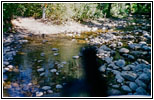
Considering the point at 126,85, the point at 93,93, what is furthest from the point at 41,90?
the point at 126,85

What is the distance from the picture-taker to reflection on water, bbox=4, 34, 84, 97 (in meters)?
→ 4.38

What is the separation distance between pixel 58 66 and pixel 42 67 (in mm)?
461

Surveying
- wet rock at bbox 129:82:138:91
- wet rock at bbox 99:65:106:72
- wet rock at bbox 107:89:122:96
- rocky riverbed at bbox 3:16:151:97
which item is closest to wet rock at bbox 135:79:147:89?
rocky riverbed at bbox 3:16:151:97

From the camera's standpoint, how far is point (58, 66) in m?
5.56

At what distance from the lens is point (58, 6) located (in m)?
11.8

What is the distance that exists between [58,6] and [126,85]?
8.43 meters

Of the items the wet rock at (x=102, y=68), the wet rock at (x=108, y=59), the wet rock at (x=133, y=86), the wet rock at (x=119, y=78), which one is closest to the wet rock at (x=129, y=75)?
the wet rock at (x=119, y=78)

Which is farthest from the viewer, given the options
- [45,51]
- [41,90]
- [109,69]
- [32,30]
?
[32,30]

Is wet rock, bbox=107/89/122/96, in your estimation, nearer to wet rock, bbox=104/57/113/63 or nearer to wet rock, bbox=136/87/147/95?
wet rock, bbox=136/87/147/95

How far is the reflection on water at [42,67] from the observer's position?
4379 millimetres

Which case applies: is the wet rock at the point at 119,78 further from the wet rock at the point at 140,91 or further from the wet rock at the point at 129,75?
the wet rock at the point at 140,91

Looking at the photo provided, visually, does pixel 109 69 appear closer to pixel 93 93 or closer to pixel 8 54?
pixel 93 93

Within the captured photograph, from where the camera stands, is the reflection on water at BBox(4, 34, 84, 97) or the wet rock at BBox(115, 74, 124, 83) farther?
the wet rock at BBox(115, 74, 124, 83)

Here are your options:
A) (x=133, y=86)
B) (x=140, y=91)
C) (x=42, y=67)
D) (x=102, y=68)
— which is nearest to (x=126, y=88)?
(x=133, y=86)
